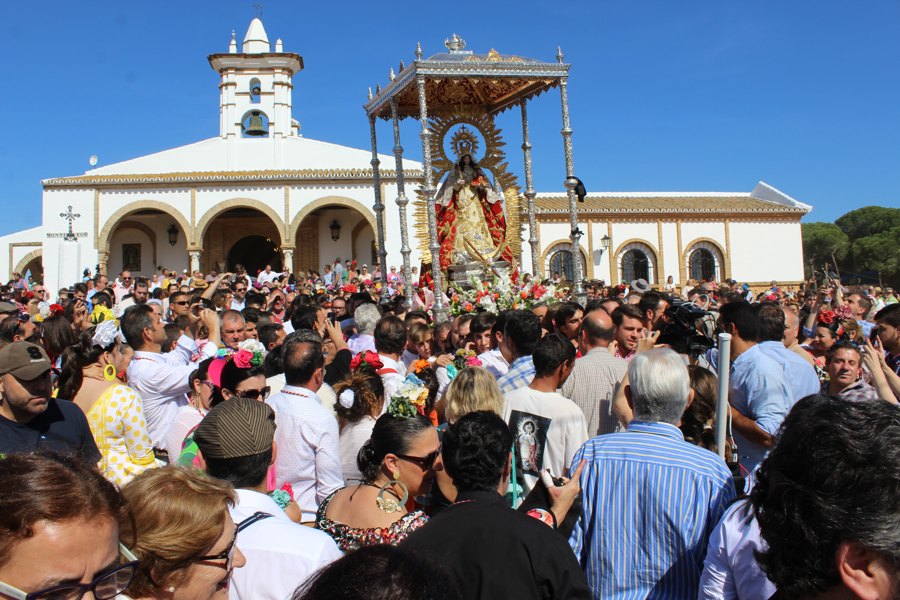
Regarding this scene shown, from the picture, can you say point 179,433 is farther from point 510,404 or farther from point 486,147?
point 486,147

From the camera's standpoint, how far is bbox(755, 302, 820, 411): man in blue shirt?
4.32 m

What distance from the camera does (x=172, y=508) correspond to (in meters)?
2.12

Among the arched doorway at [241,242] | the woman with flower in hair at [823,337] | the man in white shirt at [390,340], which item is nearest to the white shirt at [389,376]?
the man in white shirt at [390,340]

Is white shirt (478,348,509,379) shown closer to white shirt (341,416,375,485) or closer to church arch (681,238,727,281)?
white shirt (341,416,375,485)

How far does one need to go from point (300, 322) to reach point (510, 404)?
125 inches

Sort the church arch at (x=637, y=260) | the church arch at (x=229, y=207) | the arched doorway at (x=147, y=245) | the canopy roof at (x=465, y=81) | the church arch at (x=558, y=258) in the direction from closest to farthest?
the canopy roof at (x=465, y=81) < the church arch at (x=229, y=207) < the arched doorway at (x=147, y=245) < the church arch at (x=558, y=258) < the church arch at (x=637, y=260)

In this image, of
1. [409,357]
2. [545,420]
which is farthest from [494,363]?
[545,420]

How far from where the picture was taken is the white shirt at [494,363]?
6.18 metres

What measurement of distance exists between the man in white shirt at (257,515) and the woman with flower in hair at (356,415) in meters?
1.20

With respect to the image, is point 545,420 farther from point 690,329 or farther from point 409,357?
point 409,357

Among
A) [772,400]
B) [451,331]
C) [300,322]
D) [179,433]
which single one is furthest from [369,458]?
[451,331]

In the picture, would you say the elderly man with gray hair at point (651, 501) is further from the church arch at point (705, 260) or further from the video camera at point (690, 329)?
the church arch at point (705, 260)

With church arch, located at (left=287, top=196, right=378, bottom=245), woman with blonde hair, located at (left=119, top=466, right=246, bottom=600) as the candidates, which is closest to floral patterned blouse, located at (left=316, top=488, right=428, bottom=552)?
woman with blonde hair, located at (left=119, top=466, right=246, bottom=600)

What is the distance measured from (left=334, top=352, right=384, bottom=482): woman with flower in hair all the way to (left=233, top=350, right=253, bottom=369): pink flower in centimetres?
54
